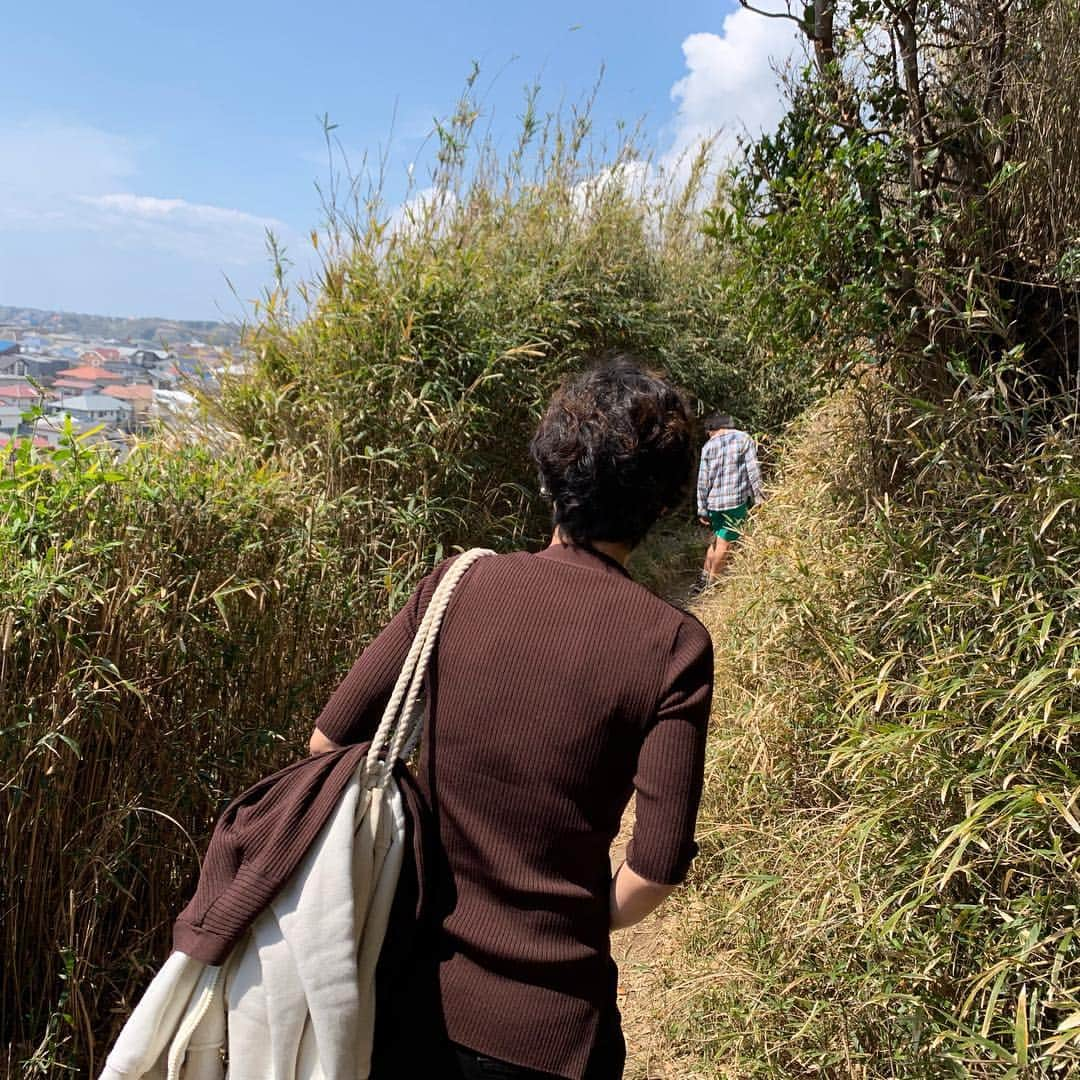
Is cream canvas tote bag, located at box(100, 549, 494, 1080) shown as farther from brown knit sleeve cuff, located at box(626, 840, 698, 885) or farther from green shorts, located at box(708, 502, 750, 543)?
green shorts, located at box(708, 502, 750, 543)

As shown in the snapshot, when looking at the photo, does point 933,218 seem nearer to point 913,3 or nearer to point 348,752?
point 913,3

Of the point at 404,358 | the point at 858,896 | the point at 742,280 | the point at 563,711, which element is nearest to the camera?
the point at 563,711

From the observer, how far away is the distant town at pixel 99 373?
233 centimetres

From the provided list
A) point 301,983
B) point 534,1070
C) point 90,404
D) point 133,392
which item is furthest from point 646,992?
point 133,392

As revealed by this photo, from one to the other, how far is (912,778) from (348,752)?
1393mm

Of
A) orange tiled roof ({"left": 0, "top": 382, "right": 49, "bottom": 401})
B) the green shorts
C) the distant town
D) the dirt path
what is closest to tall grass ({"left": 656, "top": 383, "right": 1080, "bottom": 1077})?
the dirt path

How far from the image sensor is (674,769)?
1091mm

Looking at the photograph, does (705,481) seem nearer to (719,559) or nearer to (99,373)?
(719,559)

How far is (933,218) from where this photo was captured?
8.36 feet

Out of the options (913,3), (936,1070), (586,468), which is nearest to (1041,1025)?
(936,1070)

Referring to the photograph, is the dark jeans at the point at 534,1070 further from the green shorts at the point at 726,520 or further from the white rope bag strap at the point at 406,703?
the green shorts at the point at 726,520

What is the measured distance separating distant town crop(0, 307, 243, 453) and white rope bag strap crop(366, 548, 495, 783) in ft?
4.72

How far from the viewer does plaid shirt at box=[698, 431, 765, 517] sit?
5496 mm

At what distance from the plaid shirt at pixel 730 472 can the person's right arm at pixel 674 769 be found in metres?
4.43
